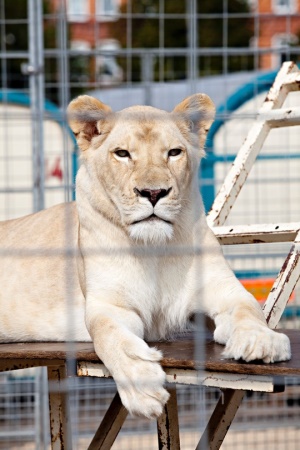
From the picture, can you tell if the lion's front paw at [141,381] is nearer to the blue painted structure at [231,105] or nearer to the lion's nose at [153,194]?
the lion's nose at [153,194]

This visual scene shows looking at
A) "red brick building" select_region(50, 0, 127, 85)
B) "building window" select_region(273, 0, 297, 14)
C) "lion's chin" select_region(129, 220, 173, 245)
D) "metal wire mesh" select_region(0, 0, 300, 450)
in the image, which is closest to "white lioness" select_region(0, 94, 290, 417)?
"lion's chin" select_region(129, 220, 173, 245)

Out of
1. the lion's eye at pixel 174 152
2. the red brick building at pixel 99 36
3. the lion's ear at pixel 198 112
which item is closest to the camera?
the lion's eye at pixel 174 152

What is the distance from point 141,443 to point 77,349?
233cm

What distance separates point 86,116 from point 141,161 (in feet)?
0.75

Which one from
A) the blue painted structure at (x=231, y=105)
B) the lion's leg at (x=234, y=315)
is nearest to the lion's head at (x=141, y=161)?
the lion's leg at (x=234, y=315)

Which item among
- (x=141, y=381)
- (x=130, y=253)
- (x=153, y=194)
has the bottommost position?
(x=141, y=381)

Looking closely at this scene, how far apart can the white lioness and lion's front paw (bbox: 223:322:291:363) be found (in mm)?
57

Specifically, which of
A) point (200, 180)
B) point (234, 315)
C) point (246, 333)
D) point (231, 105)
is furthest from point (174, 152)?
point (231, 105)

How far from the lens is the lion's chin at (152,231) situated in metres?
2.03

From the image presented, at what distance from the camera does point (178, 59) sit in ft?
43.7

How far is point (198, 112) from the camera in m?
2.29

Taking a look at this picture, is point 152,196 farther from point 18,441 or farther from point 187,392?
point 187,392

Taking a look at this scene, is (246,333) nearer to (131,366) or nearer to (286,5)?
(131,366)

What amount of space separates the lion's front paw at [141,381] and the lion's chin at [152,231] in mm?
310
